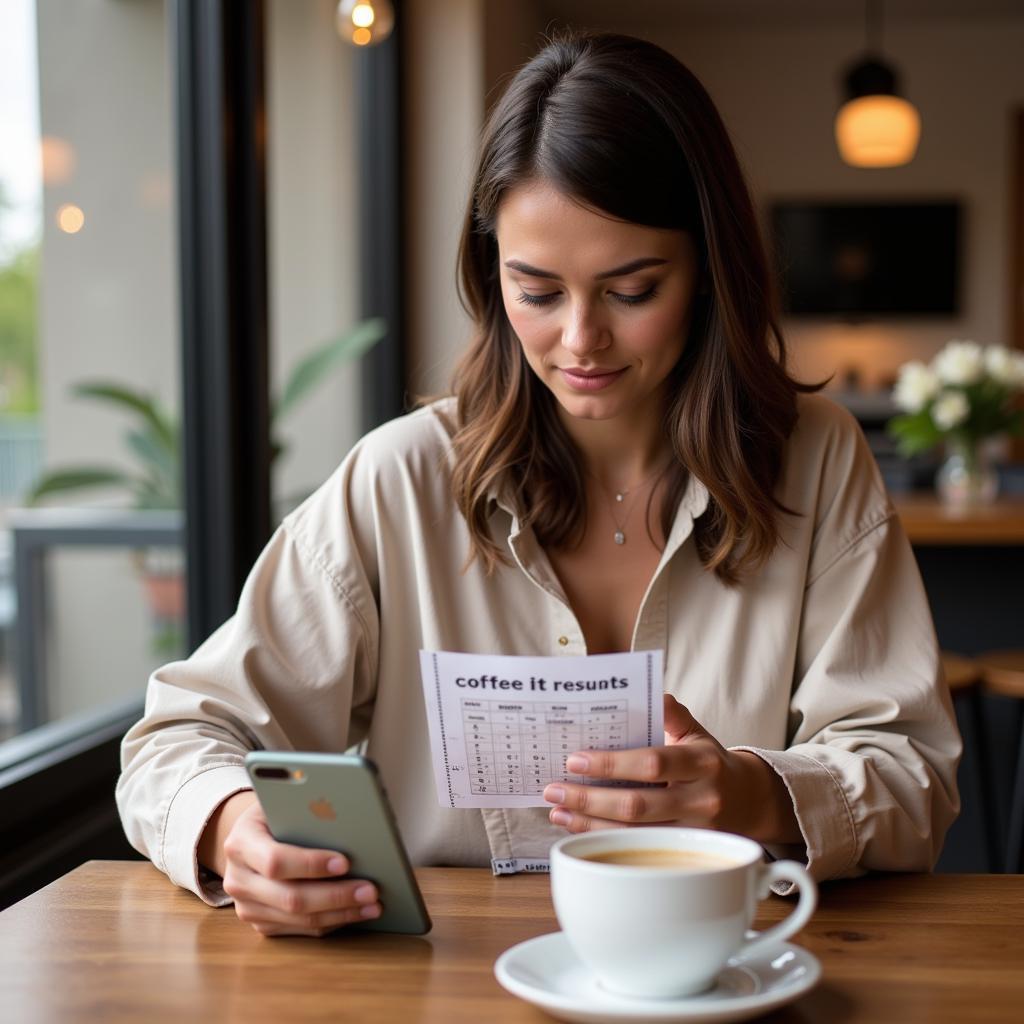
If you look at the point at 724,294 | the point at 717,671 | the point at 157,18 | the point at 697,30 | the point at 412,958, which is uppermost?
the point at 697,30

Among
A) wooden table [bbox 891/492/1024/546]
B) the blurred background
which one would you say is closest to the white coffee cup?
the blurred background

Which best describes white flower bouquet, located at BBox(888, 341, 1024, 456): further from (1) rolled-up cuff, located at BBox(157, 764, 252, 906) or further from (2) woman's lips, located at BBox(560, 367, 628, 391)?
(1) rolled-up cuff, located at BBox(157, 764, 252, 906)

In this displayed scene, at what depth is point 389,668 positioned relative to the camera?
1.38 m

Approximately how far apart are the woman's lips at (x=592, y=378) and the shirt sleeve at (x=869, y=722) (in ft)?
0.97

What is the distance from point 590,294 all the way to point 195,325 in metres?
1.46

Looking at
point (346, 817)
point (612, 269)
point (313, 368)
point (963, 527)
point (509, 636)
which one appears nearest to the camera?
point (346, 817)

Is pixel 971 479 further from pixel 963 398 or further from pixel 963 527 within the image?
pixel 963 527

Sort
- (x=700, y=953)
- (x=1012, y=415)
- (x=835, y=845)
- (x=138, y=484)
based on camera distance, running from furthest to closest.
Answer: (x=1012, y=415) → (x=138, y=484) → (x=835, y=845) → (x=700, y=953)

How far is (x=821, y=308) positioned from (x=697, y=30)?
5.77 feet

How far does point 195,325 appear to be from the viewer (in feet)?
8.25

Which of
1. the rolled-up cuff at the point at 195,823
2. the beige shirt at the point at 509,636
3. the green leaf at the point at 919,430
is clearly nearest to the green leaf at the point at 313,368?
the green leaf at the point at 919,430

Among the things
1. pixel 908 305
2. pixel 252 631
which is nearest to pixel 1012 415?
pixel 252 631

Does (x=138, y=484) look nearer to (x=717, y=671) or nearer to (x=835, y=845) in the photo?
(x=717, y=671)

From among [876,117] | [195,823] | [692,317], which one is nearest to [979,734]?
[692,317]
